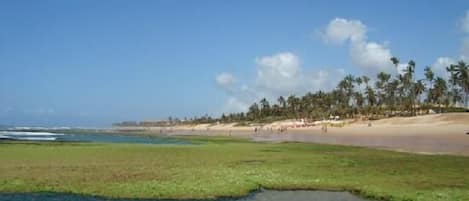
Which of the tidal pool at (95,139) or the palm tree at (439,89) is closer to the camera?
the tidal pool at (95,139)

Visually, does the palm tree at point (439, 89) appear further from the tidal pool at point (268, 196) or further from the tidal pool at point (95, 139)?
the tidal pool at point (268, 196)

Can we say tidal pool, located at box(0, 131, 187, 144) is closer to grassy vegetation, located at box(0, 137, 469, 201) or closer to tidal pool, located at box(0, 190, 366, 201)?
grassy vegetation, located at box(0, 137, 469, 201)

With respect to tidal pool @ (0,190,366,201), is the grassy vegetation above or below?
above

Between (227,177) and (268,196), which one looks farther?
(227,177)

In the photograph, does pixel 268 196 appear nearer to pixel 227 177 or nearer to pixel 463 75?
pixel 227 177

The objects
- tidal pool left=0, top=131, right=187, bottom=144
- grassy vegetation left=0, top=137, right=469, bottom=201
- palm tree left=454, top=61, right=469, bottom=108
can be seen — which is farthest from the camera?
palm tree left=454, top=61, right=469, bottom=108

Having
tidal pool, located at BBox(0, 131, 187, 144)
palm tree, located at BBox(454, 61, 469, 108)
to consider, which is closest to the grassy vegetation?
tidal pool, located at BBox(0, 131, 187, 144)

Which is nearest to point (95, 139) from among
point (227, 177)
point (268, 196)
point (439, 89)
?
point (227, 177)

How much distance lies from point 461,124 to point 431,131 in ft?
24.5

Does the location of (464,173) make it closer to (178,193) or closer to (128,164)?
(178,193)

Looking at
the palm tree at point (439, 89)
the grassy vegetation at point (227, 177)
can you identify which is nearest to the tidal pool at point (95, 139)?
the grassy vegetation at point (227, 177)

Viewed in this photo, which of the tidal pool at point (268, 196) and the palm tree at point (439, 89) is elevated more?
the palm tree at point (439, 89)

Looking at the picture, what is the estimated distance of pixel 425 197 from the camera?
27625 mm

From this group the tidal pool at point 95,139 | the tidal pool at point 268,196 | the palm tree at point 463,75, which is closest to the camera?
the tidal pool at point 268,196
